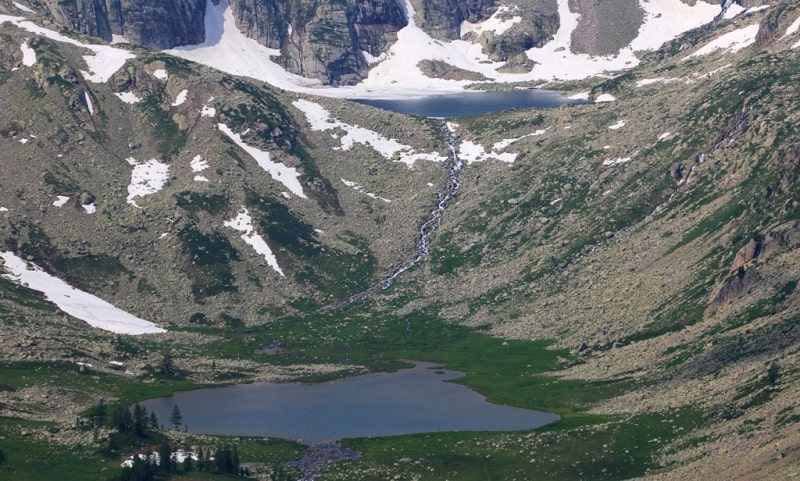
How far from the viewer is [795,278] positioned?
177m

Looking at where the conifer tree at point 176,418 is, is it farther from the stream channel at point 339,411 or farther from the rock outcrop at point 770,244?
the rock outcrop at point 770,244

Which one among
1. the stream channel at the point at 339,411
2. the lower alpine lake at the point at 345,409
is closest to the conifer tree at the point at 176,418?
the lower alpine lake at the point at 345,409

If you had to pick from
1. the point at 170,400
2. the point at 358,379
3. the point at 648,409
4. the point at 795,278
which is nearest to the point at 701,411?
the point at 648,409

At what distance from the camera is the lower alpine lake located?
6644 inches

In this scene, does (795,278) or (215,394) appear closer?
(795,278)

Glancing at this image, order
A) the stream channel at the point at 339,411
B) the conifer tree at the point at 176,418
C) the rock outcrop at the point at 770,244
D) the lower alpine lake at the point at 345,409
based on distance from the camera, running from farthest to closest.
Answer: the rock outcrop at the point at 770,244 → the lower alpine lake at the point at 345,409 → the stream channel at the point at 339,411 → the conifer tree at the point at 176,418

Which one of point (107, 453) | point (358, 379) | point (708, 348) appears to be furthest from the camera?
point (358, 379)

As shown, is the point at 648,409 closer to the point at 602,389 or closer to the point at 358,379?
the point at 602,389

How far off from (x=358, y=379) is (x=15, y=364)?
168ft

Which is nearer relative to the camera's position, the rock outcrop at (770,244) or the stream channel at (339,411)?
the stream channel at (339,411)

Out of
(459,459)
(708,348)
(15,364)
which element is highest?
(15,364)

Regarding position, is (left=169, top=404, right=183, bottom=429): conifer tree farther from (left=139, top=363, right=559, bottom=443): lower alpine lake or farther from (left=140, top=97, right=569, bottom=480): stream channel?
(left=140, top=97, right=569, bottom=480): stream channel

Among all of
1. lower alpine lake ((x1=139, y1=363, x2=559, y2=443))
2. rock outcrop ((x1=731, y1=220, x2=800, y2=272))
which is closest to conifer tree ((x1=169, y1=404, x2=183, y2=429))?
lower alpine lake ((x1=139, y1=363, x2=559, y2=443))

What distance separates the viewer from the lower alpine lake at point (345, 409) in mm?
168750
